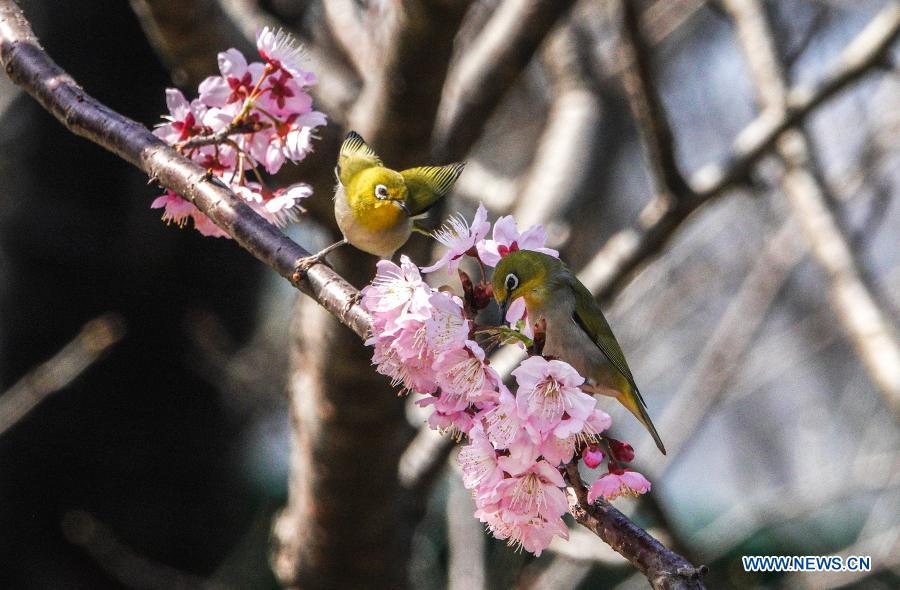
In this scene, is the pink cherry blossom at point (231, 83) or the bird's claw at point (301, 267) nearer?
the bird's claw at point (301, 267)

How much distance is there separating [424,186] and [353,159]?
0.27 meters

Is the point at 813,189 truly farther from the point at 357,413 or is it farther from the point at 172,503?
the point at 172,503

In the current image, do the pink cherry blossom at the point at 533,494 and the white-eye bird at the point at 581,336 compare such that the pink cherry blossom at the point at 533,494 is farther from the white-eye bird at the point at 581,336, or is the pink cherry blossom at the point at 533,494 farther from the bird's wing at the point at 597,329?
the bird's wing at the point at 597,329

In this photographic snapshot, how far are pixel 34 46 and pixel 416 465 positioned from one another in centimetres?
225

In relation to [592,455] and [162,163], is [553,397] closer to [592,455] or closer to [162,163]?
[592,455]

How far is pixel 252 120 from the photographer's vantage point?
72.3 inches

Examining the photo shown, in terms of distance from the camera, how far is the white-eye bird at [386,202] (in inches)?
82.4

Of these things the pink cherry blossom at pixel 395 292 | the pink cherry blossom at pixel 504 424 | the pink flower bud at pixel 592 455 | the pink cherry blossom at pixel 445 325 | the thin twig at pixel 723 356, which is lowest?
the thin twig at pixel 723 356

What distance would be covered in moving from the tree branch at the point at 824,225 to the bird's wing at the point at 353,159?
1.79 metres

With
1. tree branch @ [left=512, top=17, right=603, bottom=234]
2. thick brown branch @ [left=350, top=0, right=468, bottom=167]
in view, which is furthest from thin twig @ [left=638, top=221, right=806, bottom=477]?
thick brown branch @ [left=350, top=0, right=468, bottom=167]

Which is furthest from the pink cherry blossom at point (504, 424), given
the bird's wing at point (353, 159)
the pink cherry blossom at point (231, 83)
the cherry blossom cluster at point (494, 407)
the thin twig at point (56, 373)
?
the thin twig at point (56, 373)

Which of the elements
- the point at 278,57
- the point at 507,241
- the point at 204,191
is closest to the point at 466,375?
the point at 507,241

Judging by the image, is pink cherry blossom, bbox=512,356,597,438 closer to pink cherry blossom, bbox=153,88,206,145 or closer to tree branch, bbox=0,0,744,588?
tree branch, bbox=0,0,744,588

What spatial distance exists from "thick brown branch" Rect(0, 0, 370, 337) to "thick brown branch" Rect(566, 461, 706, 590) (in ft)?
1.45
